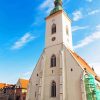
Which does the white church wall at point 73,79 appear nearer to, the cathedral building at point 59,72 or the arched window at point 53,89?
the cathedral building at point 59,72

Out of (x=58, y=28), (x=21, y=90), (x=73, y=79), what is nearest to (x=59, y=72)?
(x=73, y=79)

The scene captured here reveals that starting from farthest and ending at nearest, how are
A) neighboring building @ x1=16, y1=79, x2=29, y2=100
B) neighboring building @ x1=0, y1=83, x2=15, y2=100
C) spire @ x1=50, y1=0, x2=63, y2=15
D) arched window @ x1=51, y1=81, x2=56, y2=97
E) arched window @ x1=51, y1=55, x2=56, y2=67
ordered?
neighboring building @ x1=0, y1=83, x2=15, y2=100 < neighboring building @ x1=16, y1=79, x2=29, y2=100 < spire @ x1=50, y1=0, x2=63, y2=15 < arched window @ x1=51, y1=55, x2=56, y2=67 < arched window @ x1=51, y1=81, x2=56, y2=97

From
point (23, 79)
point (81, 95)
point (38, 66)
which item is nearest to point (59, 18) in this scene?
point (38, 66)

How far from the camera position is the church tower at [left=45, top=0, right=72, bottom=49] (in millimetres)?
32250

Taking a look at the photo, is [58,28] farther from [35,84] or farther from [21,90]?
[21,90]

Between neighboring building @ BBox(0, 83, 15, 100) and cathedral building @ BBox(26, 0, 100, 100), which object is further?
neighboring building @ BBox(0, 83, 15, 100)

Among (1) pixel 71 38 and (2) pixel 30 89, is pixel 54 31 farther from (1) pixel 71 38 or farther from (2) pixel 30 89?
(2) pixel 30 89

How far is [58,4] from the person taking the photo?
37.7m

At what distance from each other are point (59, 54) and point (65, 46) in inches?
75.3

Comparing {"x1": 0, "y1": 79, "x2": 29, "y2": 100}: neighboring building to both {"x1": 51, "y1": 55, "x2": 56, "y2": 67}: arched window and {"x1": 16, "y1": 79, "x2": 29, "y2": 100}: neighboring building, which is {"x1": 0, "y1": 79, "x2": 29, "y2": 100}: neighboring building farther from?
{"x1": 51, "y1": 55, "x2": 56, "y2": 67}: arched window

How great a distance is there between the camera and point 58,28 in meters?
33.2

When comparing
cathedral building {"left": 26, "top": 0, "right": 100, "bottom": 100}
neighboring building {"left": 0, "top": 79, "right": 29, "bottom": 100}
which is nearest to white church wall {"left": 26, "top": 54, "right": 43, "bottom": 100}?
cathedral building {"left": 26, "top": 0, "right": 100, "bottom": 100}

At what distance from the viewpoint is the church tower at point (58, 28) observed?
32250 mm

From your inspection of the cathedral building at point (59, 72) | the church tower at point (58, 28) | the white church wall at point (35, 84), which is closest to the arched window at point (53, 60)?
the cathedral building at point (59, 72)
